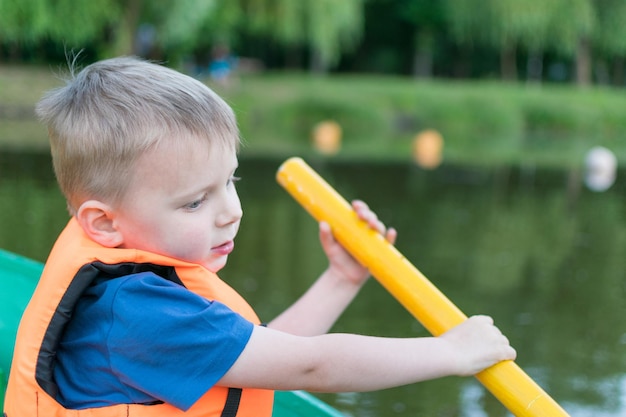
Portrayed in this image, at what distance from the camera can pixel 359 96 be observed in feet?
43.3

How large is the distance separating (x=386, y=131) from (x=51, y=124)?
1173 cm

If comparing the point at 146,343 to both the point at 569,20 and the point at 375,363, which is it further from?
the point at 569,20

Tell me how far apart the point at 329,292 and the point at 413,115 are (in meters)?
12.0

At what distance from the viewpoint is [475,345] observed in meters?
1.16

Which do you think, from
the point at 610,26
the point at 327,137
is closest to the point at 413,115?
the point at 327,137

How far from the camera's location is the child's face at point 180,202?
1022 mm

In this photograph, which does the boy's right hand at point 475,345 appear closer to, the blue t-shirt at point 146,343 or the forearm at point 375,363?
the forearm at point 375,363

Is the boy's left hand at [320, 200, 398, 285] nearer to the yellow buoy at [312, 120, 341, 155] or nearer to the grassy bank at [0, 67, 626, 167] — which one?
the yellow buoy at [312, 120, 341, 155]

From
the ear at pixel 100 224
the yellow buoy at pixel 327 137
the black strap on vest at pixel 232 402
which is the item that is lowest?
the yellow buoy at pixel 327 137

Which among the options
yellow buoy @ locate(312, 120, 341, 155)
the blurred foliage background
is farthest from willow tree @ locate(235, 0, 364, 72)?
yellow buoy @ locate(312, 120, 341, 155)

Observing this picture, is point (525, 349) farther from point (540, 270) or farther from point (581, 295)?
point (540, 270)

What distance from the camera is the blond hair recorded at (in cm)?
100

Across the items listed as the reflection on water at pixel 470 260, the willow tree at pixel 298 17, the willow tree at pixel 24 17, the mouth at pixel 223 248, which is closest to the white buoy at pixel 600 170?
the reflection on water at pixel 470 260

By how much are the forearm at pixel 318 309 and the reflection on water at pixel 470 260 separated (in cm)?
95
